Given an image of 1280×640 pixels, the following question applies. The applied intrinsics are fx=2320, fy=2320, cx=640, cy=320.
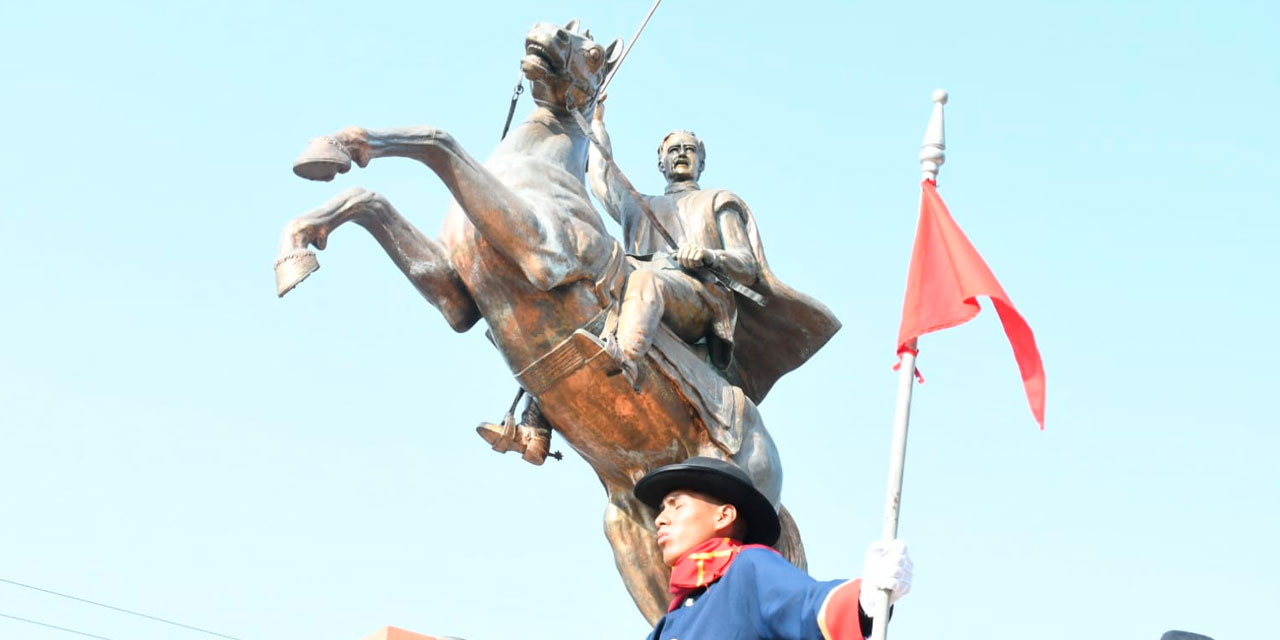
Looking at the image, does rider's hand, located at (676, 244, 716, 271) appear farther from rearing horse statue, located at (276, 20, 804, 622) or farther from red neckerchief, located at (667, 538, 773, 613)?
red neckerchief, located at (667, 538, 773, 613)

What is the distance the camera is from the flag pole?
8102 millimetres

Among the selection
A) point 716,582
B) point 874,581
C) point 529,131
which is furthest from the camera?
point 529,131

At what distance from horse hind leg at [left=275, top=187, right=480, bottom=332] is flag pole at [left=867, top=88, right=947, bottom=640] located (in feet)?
11.7

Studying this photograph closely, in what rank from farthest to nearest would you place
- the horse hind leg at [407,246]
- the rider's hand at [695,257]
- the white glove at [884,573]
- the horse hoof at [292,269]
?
1. the rider's hand at [695,257]
2. the horse hind leg at [407,246]
3. the horse hoof at [292,269]
4. the white glove at [884,573]

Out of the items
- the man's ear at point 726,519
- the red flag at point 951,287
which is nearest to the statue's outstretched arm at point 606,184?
the red flag at point 951,287

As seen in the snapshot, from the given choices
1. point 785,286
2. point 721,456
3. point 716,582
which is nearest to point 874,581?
point 716,582

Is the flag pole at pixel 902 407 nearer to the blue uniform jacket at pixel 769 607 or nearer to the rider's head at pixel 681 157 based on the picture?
the blue uniform jacket at pixel 769 607

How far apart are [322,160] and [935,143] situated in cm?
339

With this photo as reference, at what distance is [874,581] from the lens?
8.11m

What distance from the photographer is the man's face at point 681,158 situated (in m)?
14.4

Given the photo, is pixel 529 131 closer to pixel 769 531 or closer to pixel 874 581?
pixel 769 531

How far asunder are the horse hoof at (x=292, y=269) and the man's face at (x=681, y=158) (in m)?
3.21

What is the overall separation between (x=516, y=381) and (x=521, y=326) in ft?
1.19

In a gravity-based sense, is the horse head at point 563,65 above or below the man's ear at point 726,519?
above
